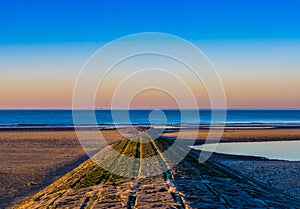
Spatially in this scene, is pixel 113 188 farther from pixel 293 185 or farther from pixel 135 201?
pixel 293 185

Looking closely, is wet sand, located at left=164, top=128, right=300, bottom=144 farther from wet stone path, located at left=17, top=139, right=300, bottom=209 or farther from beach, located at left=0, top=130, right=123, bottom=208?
wet stone path, located at left=17, top=139, right=300, bottom=209

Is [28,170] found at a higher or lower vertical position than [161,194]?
lower

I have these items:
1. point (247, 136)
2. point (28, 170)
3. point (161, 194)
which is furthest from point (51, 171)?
point (247, 136)

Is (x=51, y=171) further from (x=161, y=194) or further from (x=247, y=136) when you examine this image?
(x=247, y=136)

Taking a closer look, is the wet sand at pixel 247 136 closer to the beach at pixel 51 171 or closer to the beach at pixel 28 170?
the beach at pixel 51 171

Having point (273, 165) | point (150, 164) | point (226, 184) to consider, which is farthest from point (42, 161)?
point (226, 184)

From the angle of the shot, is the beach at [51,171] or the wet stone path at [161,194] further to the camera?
the beach at [51,171]

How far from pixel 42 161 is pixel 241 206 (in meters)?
19.6

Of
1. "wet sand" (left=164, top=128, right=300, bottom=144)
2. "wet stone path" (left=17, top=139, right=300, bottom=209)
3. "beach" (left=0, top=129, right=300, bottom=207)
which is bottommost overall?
"beach" (left=0, top=129, right=300, bottom=207)

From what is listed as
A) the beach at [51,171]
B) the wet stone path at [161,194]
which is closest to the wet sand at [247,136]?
the beach at [51,171]

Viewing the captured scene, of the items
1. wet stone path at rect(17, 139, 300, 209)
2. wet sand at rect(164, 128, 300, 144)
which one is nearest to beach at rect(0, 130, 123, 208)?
wet stone path at rect(17, 139, 300, 209)

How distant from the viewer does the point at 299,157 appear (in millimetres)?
30719

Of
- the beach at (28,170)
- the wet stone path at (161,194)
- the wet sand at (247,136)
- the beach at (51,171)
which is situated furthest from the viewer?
the wet sand at (247,136)

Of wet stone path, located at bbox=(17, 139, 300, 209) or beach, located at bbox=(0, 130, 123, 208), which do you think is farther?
beach, located at bbox=(0, 130, 123, 208)
